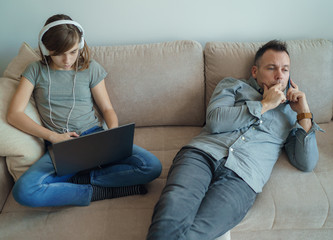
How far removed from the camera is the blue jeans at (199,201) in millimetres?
1046

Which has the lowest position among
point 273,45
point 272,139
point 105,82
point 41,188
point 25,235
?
point 25,235

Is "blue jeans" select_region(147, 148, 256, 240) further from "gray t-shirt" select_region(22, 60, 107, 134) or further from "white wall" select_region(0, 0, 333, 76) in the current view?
"white wall" select_region(0, 0, 333, 76)

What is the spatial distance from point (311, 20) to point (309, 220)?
130cm

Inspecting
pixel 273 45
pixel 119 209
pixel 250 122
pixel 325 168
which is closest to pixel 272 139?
pixel 250 122

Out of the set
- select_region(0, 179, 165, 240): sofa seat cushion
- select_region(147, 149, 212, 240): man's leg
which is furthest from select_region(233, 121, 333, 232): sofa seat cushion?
select_region(0, 179, 165, 240): sofa seat cushion

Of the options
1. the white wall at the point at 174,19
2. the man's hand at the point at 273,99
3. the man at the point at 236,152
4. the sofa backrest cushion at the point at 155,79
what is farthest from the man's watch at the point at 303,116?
the white wall at the point at 174,19

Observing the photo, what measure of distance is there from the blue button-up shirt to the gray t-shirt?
65cm

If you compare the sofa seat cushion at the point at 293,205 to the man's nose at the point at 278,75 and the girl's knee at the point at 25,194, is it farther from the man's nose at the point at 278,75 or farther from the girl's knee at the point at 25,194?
the girl's knee at the point at 25,194

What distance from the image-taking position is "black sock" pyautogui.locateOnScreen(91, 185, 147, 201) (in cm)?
133

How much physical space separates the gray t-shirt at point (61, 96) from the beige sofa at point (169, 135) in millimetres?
88

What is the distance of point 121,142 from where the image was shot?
1271mm

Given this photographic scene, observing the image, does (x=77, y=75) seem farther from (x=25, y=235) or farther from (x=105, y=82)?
(x=25, y=235)

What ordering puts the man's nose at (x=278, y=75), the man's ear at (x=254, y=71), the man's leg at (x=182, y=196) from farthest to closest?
the man's ear at (x=254, y=71)
the man's nose at (x=278, y=75)
the man's leg at (x=182, y=196)

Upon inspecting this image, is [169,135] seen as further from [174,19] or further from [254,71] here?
[174,19]
